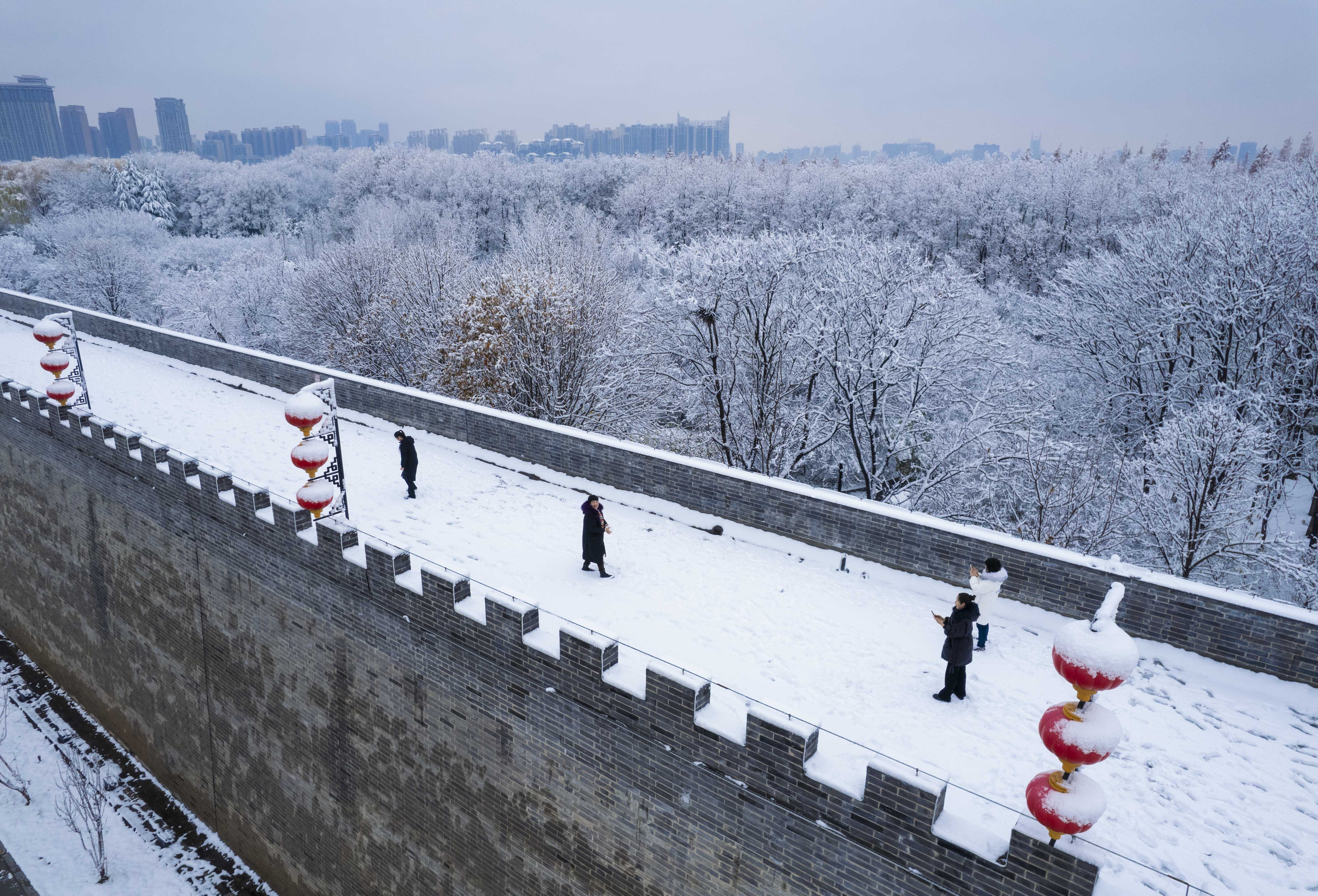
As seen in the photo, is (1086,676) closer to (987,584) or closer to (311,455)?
(987,584)

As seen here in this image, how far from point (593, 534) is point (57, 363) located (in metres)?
11.1

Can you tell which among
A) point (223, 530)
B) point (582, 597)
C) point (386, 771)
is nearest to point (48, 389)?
point (223, 530)

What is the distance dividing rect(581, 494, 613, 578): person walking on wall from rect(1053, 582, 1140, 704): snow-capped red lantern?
5.64 meters

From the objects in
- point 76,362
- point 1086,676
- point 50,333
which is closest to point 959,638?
point 1086,676

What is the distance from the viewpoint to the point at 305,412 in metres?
9.14

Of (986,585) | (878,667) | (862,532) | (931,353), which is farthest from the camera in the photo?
(931,353)

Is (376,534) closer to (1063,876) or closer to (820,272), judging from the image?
(1063,876)

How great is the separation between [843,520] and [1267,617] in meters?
4.48

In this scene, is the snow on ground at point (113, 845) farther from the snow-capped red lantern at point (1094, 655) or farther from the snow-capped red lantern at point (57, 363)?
the snow-capped red lantern at point (1094, 655)

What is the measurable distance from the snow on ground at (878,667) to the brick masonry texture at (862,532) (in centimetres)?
17

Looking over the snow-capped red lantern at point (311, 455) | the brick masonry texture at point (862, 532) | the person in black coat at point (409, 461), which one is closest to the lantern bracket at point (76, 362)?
the brick masonry texture at point (862, 532)

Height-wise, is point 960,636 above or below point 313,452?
below

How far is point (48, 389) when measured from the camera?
45.1 feet

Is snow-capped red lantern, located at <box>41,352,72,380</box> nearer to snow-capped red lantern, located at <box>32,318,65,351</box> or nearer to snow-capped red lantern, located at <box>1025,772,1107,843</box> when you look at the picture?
snow-capped red lantern, located at <box>32,318,65,351</box>
